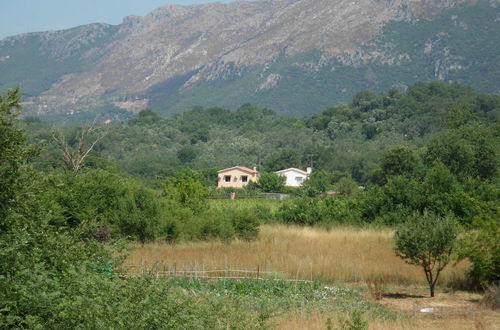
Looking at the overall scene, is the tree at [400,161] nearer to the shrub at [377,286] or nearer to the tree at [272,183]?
the tree at [272,183]

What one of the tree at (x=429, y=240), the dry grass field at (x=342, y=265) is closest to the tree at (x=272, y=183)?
the dry grass field at (x=342, y=265)

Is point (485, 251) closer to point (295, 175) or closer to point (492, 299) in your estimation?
point (492, 299)

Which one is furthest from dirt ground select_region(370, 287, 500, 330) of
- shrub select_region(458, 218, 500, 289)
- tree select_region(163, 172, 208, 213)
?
tree select_region(163, 172, 208, 213)

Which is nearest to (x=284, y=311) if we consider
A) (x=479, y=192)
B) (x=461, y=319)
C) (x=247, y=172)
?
(x=461, y=319)

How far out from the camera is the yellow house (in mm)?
103875

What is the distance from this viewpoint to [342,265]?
23.8 metres

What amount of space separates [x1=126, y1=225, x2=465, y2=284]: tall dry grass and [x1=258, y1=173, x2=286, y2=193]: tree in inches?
2396

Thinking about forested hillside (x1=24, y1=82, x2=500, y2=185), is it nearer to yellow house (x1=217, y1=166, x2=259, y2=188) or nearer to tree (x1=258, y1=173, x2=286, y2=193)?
yellow house (x1=217, y1=166, x2=259, y2=188)

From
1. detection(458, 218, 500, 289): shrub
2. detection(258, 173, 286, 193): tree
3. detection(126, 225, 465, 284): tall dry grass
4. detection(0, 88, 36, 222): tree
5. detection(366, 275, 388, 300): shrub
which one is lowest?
detection(258, 173, 286, 193): tree

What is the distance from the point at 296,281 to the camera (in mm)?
21453

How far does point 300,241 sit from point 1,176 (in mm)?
17283

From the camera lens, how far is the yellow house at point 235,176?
103875mm

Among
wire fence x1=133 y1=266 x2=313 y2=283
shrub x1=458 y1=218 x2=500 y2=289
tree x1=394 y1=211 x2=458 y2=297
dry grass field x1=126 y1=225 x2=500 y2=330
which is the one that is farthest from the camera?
wire fence x1=133 y1=266 x2=313 y2=283

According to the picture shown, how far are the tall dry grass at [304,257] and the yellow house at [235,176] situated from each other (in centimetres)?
7360
